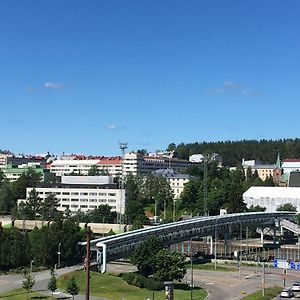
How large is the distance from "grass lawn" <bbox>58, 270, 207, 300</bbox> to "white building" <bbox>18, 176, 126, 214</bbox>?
84.8 meters

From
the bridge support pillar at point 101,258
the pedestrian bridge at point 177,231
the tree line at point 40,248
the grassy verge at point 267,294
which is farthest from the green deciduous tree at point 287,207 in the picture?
the grassy verge at point 267,294

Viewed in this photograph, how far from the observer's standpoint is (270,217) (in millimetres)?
118062

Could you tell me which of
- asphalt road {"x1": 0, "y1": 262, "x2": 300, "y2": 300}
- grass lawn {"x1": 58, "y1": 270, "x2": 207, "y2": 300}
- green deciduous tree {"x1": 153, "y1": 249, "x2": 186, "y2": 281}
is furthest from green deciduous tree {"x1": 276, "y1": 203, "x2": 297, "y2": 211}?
green deciduous tree {"x1": 153, "y1": 249, "x2": 186, "y2": 281}

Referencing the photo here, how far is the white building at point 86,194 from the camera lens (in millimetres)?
153250

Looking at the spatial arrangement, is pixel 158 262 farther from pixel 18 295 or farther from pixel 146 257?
pixel 18 295

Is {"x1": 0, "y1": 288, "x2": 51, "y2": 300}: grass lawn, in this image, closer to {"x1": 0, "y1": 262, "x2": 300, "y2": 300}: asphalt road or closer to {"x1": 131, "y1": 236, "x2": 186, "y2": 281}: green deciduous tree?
{"x1": 0, "y1": 262, "x2": 300, "y2": 300}: asphalt road

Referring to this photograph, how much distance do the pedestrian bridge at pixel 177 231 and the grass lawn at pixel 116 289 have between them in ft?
17.6

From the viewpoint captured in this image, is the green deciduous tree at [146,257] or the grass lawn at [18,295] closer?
the grass lawn at [18,295]

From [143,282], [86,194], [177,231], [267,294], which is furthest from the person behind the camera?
[86,194]

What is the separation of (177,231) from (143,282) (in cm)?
2591

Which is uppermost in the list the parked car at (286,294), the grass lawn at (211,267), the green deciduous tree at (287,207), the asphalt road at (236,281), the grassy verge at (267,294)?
the green deciduous tree at (287,207)

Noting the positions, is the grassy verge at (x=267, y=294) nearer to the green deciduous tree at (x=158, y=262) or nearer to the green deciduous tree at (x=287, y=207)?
the green deciduous tree at (x=158, y=262)

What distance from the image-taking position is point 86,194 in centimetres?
15862

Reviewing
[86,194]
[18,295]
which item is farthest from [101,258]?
[86,194]
